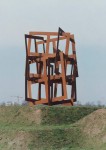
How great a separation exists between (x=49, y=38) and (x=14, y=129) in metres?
5.31

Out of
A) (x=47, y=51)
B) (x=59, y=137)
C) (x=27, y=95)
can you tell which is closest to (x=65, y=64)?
(x=47, y=51)

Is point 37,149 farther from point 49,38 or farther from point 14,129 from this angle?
point 49,38

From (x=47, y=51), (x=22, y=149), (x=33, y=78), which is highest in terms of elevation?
(x=47, y=51)

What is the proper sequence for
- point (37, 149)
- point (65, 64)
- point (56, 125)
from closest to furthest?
point (37, 149) → point (56, 125) → point (65, 64)

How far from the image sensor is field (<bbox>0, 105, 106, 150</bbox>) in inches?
540

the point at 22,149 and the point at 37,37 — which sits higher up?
the point at 37,37

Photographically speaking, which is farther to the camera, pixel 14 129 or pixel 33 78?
pixel 33 78

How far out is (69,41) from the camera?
18.0m

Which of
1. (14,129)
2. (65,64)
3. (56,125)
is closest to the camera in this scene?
(14,129)

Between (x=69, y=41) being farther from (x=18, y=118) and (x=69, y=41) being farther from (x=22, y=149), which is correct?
(x=22, y=149)

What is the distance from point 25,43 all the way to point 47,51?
3.40ft

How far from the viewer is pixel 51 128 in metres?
14.4

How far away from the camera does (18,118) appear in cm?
1631

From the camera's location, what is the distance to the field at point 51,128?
540 inches
